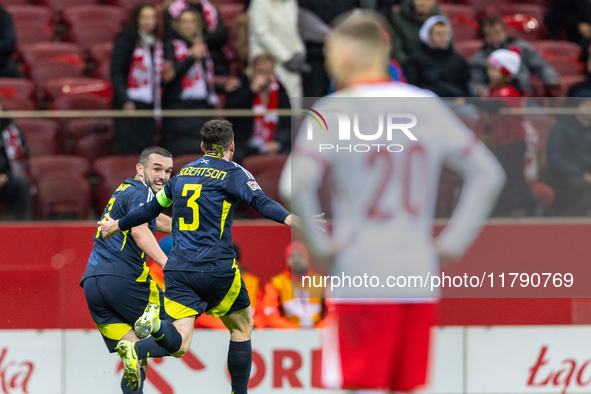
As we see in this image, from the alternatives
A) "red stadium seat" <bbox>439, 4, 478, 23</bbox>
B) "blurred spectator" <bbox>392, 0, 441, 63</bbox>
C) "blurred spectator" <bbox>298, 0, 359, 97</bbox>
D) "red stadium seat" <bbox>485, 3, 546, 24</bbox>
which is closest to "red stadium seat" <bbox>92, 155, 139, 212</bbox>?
"blurred spectator" <bbox>298, 0, 359, 97</bbox>

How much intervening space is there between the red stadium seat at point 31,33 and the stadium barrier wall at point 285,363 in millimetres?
4302

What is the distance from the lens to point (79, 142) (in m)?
6.86

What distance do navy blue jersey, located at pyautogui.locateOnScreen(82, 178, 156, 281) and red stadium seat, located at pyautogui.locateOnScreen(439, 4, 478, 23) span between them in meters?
6.09

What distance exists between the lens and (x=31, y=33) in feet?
32.1

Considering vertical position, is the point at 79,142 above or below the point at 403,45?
below

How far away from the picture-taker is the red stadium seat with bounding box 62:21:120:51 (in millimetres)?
9820

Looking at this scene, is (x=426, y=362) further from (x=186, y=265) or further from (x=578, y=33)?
(x=578, y=33)

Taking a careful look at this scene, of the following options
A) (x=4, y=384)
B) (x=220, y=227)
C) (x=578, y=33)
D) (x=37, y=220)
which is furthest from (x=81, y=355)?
(x=578, y=33)

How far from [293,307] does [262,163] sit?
1.34 m

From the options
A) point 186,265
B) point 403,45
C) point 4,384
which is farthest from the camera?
point 403,45

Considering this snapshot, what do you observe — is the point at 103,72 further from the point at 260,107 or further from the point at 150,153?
Answer: the point at 150,153

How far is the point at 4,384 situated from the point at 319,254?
186 inches

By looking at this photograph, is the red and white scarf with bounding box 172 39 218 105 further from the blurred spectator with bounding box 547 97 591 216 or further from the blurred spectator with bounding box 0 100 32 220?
the blurred spectator with bounding box 547 97 591 216

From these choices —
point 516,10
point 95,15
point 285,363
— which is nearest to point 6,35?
point 95,15
